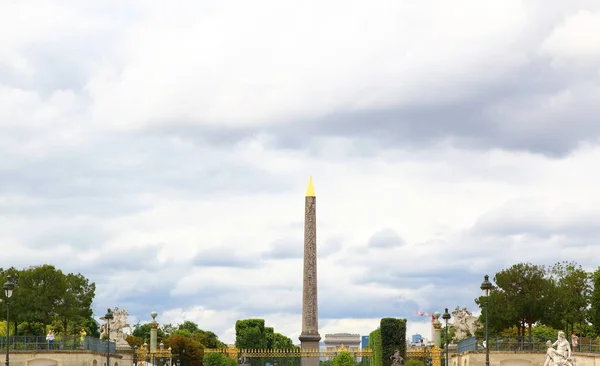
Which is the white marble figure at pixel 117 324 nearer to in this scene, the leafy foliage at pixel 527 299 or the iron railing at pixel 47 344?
the iron railing at pixel 47 344

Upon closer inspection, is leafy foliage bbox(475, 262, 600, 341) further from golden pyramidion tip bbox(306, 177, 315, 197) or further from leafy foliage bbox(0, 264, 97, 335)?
leafy foliage bbox(0, 264, 97, 335)

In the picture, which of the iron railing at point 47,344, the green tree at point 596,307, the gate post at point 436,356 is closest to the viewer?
the iron railing at point 47,344

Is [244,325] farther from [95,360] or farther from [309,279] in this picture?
[95,360]

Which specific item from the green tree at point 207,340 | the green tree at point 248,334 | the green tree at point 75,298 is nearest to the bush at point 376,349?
the green tree at point 248,334

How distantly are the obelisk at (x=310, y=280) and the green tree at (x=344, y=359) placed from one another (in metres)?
1.45

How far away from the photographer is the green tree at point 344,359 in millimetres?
68562

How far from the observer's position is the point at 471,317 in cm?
6400

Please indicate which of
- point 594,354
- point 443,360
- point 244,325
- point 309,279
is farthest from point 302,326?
point 594,354

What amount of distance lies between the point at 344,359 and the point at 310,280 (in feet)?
19.2

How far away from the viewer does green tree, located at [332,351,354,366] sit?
225 ft

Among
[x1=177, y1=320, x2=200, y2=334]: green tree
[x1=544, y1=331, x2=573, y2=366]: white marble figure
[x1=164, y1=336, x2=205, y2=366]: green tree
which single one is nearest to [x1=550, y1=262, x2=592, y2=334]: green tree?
[x1=544, y1=331, x2=573, y2=366]: white marble figure

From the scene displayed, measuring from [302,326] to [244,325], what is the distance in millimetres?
15912

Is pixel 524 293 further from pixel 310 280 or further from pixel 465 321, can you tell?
pixel 310 280

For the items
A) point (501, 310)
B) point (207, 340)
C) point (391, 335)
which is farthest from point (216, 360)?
point (207, 340)
